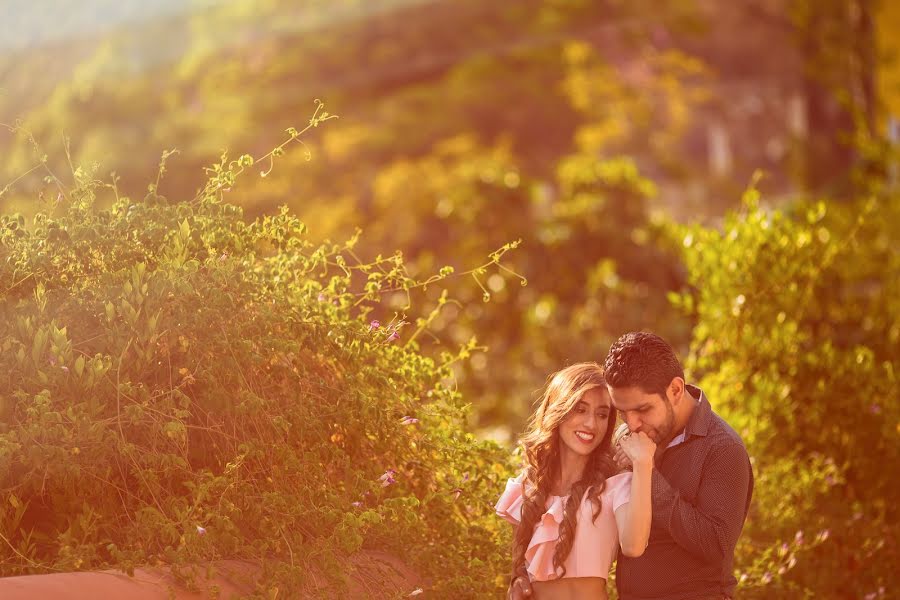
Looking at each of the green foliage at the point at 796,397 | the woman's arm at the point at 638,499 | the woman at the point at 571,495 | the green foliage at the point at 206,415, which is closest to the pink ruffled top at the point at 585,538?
the woman at the point at 571,495

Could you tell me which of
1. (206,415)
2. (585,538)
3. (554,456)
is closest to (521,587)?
(585,538)

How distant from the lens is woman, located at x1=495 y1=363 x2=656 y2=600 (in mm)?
4129

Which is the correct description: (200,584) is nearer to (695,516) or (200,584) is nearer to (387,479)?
(387,479)

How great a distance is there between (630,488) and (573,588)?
403 mm

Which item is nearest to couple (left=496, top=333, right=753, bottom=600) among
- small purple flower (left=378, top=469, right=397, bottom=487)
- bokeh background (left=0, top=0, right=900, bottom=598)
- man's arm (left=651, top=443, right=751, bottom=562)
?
man's arm (left=651, top=443, right=751, bottom=562)

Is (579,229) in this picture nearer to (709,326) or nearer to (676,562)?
(709,326)

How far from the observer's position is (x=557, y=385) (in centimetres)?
434

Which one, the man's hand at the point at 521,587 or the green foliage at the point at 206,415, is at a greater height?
the green foliage at the point at 206,415

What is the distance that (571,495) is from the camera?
4180 millimetres

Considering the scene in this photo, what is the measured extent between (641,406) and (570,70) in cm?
2028

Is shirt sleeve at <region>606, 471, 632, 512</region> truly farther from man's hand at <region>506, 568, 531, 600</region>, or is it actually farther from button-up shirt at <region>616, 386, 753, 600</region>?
man's hand at <region>506, 568, 531, 600</region>

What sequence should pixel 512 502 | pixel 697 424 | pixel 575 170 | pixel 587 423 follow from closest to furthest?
pixel 697 424 → pixel 587 423 → pixel 512 502 → pixel 575 170

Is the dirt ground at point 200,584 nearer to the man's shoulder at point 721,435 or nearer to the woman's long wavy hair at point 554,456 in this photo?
the woman's long wavy hair at point 554,456

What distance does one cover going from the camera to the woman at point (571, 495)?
4129 millimetres
